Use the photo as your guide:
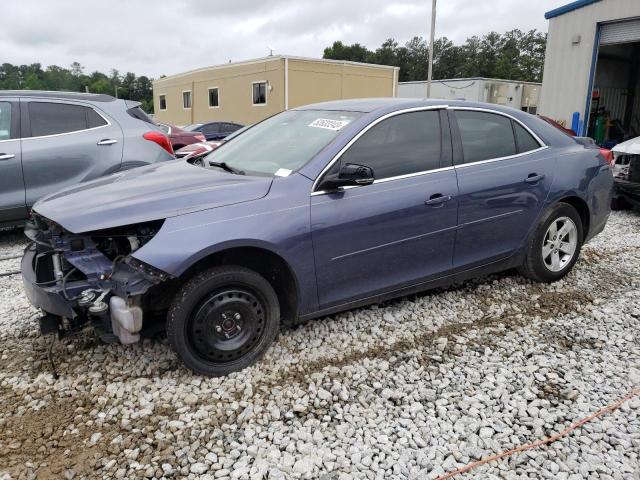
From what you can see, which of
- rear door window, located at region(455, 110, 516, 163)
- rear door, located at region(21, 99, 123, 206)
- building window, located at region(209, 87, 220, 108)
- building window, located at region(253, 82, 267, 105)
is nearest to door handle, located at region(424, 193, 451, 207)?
rear door window, located at region(455, 110, 516, 163)

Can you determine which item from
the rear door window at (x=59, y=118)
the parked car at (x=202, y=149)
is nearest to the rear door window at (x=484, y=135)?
the parked car at (x=202, y=149)

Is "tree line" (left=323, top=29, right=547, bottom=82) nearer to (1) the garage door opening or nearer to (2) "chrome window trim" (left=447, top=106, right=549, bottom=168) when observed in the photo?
(1) the garage door opening

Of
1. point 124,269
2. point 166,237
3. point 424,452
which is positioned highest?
point 166,237

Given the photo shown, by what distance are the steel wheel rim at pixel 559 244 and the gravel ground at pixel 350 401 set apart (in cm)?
60

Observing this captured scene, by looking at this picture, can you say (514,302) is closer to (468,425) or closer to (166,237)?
(468,425)

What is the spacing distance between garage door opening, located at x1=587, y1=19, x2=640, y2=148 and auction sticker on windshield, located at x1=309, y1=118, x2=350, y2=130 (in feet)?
47.5

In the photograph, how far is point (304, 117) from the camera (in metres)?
3.94

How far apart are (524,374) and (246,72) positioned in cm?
2557

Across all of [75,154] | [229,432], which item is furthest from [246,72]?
[229,432]

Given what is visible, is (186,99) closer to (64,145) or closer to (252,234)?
(64,145)

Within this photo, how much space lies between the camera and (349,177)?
311 cm

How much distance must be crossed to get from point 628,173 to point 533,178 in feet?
14.8

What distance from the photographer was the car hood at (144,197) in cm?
281

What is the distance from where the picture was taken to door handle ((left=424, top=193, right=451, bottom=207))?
11.7ft
